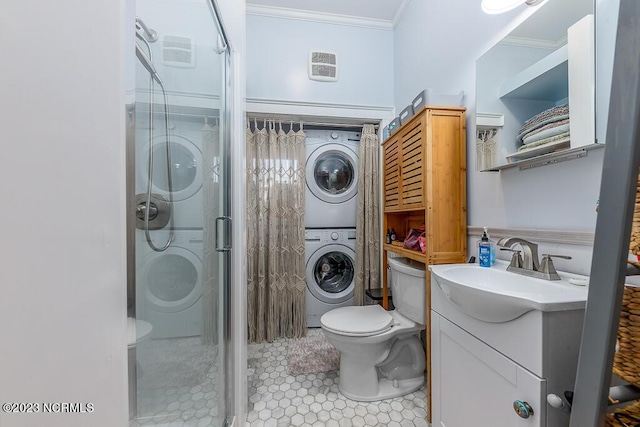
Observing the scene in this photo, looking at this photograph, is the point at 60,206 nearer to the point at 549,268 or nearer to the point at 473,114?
the point at 549,268

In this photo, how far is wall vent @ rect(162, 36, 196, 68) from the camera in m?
0.88

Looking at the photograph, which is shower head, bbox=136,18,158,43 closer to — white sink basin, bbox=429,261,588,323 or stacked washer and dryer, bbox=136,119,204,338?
stacked washer and dryer, bbox=136,119,204,338

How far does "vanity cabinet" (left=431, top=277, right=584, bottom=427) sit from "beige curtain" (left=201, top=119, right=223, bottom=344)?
38.8 inches

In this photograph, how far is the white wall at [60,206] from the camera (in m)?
0.32

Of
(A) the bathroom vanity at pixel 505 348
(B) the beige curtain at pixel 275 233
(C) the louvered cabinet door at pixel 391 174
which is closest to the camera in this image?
(A) the bathroom vanity at pixel 505 348

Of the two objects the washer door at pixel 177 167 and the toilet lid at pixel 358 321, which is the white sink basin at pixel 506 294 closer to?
the toilet lid at pixel 358 321

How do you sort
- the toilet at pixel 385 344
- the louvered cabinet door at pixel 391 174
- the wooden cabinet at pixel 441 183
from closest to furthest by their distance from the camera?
1. the wooden cabinet at pixel 441 183
2. the toilet at pixel 385 344
3. the louvered cabinet door at pixel 391 174

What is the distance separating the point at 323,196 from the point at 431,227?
1.23m

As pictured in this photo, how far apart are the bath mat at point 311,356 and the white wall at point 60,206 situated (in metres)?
1.54

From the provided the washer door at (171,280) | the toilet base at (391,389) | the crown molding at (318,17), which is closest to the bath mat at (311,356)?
the toilet base at (391,389)

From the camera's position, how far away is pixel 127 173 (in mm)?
442

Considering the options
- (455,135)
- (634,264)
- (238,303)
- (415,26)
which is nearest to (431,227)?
(455,135)

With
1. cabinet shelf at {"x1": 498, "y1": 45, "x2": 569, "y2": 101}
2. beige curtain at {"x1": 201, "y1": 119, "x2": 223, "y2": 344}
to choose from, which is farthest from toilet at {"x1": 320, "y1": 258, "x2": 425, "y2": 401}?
cabinet shelf at {"x1": 498, "y1": 45, "x2": 569, "y2": 101}

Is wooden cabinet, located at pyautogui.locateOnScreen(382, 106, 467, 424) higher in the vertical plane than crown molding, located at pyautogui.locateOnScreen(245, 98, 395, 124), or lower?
lower
